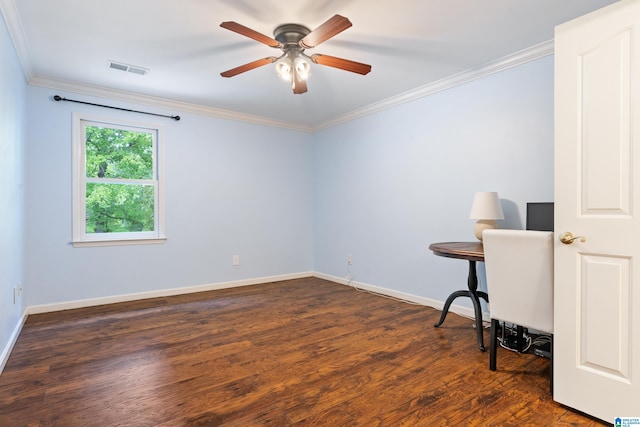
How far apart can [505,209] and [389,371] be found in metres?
1.78

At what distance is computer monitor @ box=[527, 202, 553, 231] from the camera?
2495mm

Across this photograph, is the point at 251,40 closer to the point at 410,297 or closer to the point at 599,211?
the point at 599,211

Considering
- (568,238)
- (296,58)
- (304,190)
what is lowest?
(568,238)

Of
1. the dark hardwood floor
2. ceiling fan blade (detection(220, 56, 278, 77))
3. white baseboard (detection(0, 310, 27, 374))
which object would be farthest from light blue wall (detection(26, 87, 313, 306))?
ceiling fan blade (detection(220, 56, 278, 77))

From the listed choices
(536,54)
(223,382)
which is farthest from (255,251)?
(536,54)

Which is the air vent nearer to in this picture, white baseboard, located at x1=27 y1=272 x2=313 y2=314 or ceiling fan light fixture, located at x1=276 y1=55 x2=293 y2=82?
ceiling fan light fixture, located at x1=276 y1=55 x2=293 y2=82

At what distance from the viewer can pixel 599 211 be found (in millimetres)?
1646

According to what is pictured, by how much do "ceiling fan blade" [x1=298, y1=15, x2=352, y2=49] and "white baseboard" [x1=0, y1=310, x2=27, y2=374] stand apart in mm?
2871

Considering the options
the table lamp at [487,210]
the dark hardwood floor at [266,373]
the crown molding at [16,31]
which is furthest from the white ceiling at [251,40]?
the dark hardwood floor at [266,373]

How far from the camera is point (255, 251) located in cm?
481

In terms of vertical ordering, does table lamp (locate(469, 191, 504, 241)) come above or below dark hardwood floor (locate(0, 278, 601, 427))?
above

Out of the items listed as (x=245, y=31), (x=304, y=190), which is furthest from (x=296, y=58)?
(x=304, y=190)

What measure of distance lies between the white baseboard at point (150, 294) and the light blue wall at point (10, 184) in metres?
0.34

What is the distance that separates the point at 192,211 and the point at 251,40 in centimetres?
239
